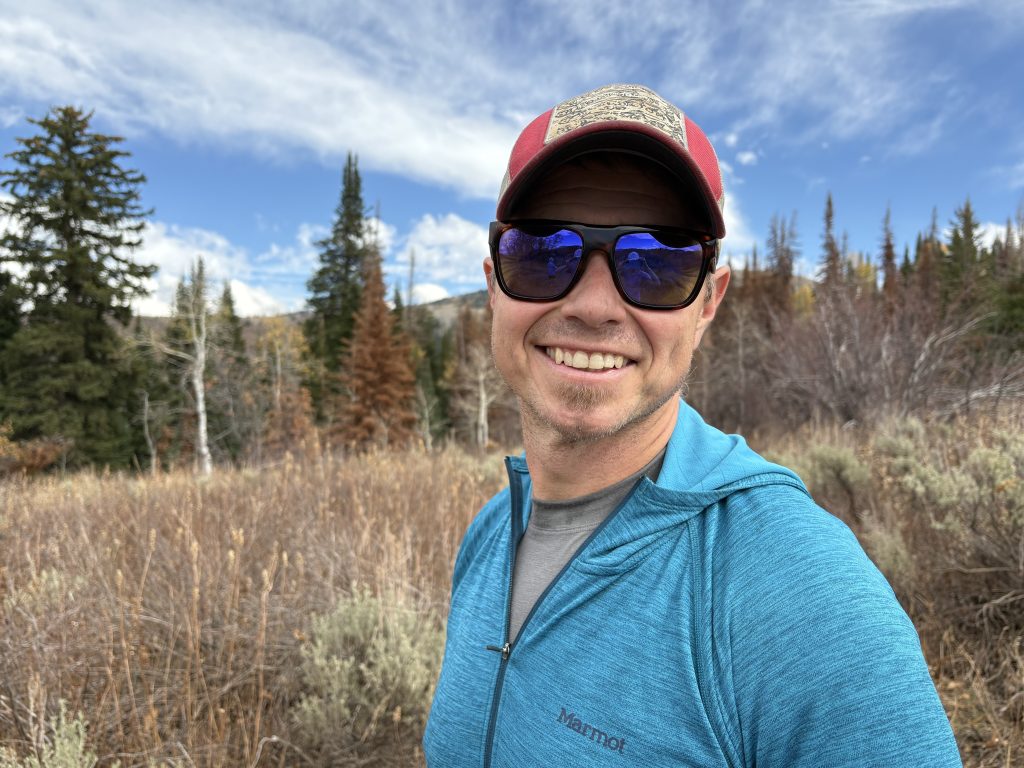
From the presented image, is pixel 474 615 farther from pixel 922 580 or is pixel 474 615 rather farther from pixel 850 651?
pixel 922 580

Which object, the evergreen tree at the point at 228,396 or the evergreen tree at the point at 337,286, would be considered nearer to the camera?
the evergreen tree at the point at 228,396

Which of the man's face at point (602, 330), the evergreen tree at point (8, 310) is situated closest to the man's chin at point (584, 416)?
the man's face at point (602, 330)

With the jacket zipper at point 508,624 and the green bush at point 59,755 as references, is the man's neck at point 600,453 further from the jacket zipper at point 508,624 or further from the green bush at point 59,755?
the green bush at point 59,755

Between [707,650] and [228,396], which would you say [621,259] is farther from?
[228,396]

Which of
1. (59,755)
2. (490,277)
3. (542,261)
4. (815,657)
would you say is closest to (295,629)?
(59,755)

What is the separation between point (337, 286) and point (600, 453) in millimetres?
49039

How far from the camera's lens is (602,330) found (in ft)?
4.00

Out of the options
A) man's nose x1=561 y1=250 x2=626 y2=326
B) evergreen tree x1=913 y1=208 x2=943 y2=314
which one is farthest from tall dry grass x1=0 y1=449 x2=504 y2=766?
evergreen tree x1=913 y1=208 x2=943 y2=314

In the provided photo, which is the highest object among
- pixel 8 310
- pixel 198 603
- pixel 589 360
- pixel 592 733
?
pixel 8 310

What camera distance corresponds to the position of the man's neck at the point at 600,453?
124 centimetres

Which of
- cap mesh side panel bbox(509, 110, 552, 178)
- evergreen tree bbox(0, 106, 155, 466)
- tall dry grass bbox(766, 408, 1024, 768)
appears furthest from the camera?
evergreen tree bbox(0, 106, 155, 466)

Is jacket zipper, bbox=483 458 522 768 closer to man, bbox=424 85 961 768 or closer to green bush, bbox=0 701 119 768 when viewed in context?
man, bbox=424 85 961 768

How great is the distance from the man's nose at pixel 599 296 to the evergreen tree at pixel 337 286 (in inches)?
1643

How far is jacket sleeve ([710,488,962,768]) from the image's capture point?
0.71m
